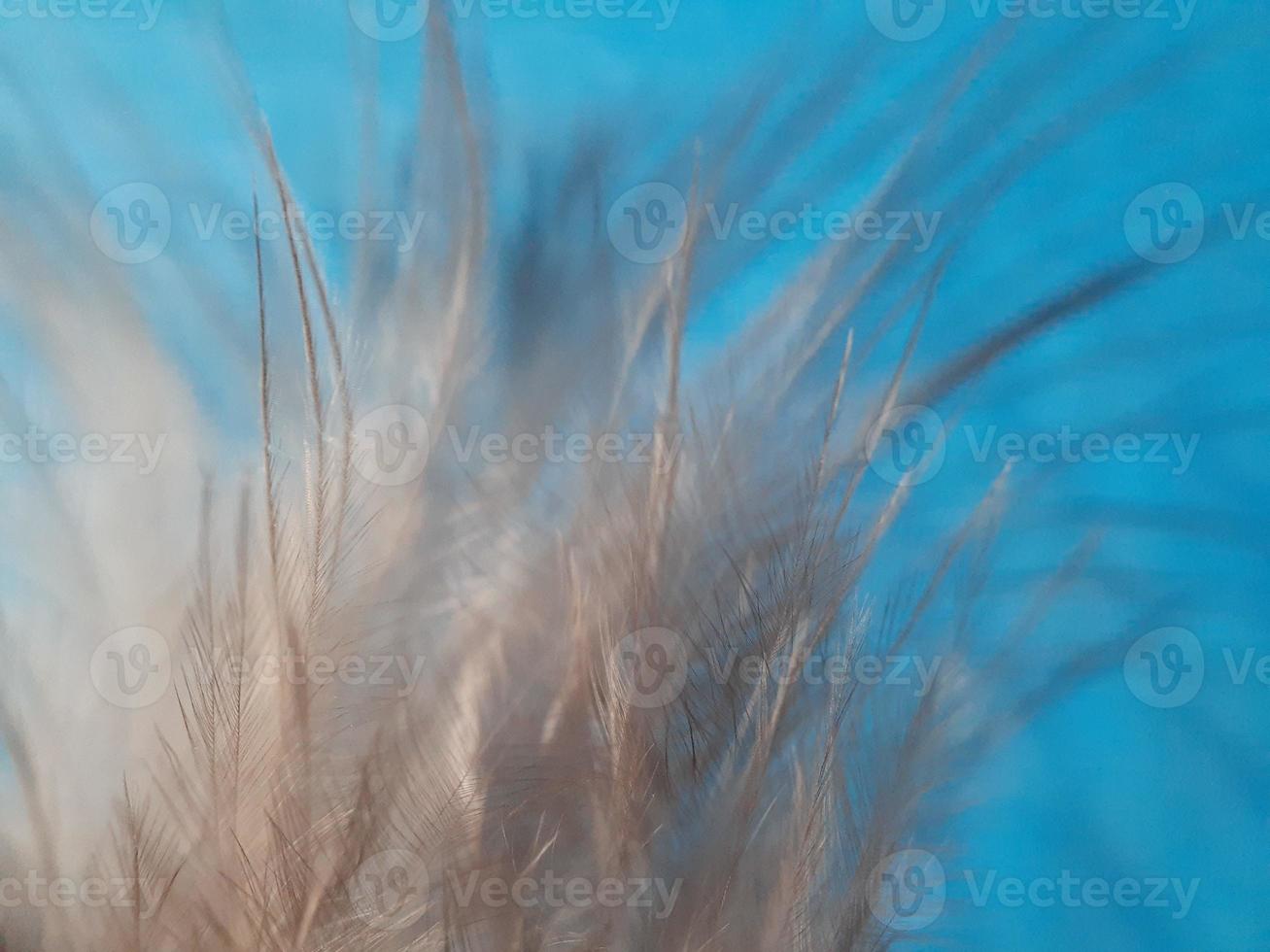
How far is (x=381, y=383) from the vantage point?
0.87m

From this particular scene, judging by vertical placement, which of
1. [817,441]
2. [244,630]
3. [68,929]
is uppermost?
[817,441]

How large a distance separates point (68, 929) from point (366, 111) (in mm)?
851

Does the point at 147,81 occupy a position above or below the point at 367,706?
above

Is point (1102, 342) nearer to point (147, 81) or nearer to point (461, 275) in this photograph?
point (461, 275)

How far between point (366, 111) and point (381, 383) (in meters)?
0.30

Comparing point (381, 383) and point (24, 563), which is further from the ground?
point (381, 383)

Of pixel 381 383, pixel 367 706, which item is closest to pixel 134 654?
pixel 367 706

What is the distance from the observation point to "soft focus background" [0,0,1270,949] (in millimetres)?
905

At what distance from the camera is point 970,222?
0.94 metres

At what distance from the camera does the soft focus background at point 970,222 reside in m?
0.90

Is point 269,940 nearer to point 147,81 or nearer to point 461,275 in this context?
point 461,275

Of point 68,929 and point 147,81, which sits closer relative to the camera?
point 68,929

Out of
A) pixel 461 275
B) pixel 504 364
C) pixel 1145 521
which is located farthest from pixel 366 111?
pixel 1145 521

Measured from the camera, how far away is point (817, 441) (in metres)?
0.87
